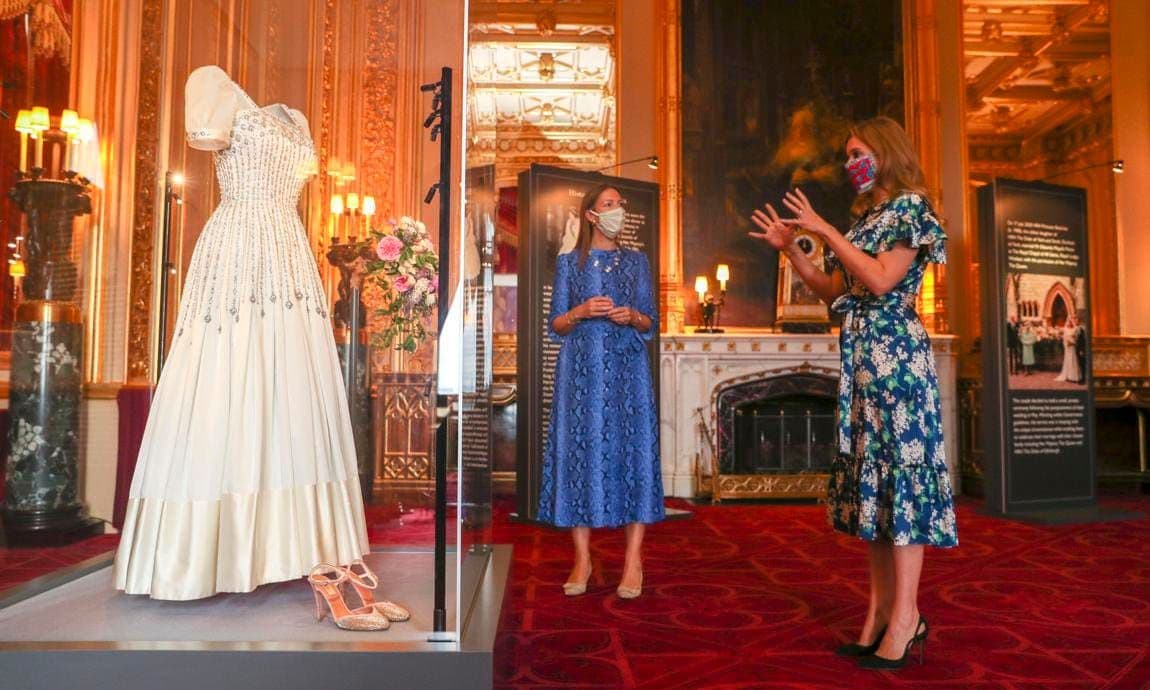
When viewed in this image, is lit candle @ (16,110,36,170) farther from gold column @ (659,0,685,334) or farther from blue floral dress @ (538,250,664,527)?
gold column @ (659,0,685,334)

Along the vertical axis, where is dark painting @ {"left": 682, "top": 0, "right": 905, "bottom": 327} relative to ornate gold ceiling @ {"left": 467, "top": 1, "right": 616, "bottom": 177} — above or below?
below

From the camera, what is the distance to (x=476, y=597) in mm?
2338

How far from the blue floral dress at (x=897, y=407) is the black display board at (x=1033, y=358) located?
153 inches

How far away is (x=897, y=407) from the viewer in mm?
2461

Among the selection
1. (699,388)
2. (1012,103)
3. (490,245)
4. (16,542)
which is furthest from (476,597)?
(1012,103)

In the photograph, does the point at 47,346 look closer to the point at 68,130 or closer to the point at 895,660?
the point at 68,130

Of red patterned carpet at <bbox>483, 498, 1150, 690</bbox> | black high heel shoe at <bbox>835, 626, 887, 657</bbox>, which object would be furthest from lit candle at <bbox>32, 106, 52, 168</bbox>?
black high heel shoe at <bbox>835, 626, 887, 657</bbox>

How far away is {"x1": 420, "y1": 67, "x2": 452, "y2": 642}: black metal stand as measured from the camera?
197 cm

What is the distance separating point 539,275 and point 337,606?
3936mm

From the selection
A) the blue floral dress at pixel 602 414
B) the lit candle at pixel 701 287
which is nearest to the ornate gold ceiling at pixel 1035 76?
the lit candle at pixel 701 287

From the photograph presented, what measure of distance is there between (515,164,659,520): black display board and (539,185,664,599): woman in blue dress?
2017mm

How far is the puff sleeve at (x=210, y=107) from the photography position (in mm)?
2252

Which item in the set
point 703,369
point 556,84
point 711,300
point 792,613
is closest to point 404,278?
point 792,613

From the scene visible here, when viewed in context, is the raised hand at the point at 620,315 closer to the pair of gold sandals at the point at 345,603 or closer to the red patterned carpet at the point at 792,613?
the red patterned carpet at the point at 792,613
